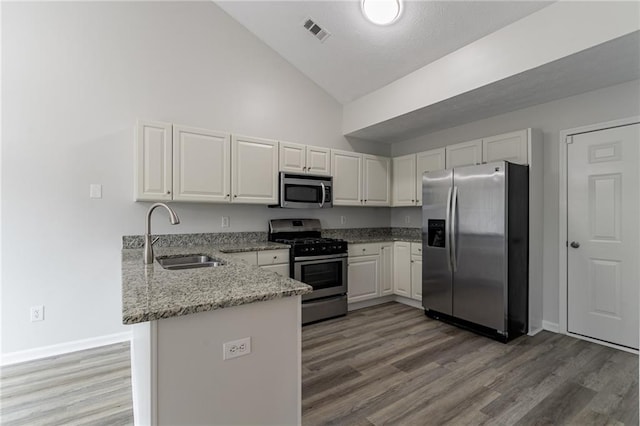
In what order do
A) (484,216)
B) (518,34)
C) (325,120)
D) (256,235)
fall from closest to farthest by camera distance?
(518,34), (484,216), (256,235), (325,120)

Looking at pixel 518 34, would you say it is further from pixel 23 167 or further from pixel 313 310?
pixel 23 167

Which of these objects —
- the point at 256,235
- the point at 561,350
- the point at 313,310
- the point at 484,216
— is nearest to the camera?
the point at 561,350

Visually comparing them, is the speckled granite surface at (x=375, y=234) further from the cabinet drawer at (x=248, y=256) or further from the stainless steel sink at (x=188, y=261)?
the stainless steel sink at (x=188, y=261)

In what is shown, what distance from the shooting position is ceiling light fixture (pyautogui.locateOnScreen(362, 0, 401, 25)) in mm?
2730

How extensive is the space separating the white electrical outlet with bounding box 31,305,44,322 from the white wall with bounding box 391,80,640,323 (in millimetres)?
4824

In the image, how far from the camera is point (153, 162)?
2826mm

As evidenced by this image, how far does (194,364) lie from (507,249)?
9.33ft

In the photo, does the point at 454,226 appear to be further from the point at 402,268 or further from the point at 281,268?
the point at 281,268

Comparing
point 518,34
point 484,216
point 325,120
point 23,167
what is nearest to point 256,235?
point 325,120

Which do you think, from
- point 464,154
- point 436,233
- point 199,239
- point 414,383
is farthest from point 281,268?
point 464,154

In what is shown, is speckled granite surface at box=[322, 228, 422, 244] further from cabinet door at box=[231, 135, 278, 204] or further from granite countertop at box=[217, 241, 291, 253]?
cabinet door at box=[231, 135, 278, 204]

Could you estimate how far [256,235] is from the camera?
3.75 m

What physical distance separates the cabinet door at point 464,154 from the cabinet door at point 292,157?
178 cm

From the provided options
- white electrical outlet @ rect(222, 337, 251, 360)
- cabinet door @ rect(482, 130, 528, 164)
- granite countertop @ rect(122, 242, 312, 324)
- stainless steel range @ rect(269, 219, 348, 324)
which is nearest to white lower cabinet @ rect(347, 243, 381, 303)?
stainless steel range @ rect(269, 219, 348, 324)
